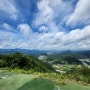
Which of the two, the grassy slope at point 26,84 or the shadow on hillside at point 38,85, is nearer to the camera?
the shadow on hillside at point 38,85

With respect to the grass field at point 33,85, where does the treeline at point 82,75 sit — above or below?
above

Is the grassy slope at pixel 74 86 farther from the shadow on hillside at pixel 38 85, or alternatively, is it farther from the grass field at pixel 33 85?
the shadow on hillside at pixel 38 85

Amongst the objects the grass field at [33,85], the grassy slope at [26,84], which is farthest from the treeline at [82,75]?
the grassy slope at [26,84]

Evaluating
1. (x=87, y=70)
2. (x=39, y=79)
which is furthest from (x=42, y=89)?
(x=87, y=70)

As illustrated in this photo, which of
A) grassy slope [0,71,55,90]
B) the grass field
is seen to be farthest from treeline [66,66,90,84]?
grassy slope [0,71,55,90]

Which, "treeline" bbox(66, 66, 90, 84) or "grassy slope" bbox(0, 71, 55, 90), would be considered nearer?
"grassy slope" bbox(0, 71, 55, 90)

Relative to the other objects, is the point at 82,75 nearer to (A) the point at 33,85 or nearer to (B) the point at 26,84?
(A) the point at 33,85

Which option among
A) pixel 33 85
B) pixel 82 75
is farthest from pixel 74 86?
pixel 33 85

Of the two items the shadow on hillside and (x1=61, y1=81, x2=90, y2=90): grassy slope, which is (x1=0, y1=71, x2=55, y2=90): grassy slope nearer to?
the shadow on hillside

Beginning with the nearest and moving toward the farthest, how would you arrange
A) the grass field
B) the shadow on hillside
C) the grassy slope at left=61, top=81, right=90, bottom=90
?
the grassy slope at left=61, top=81, right=90, bottom=90 → the grass field → the shadow on hillside
